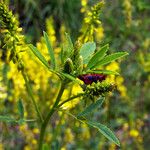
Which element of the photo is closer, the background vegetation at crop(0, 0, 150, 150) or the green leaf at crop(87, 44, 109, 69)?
the green leaf at crop(87, 44, 109, 69)

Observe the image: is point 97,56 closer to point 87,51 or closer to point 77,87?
point 87,51

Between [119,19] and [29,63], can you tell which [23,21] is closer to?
[119,19]

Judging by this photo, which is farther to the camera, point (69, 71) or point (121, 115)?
point (121, 115)

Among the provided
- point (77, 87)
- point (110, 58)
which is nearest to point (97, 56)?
point (110, 58)

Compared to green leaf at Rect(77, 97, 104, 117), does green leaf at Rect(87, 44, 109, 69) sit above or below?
above

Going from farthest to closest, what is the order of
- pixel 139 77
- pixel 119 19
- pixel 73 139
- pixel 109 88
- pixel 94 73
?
pixel 119 19 < pixel 139 77 < pixel 73 139 < pixel 94 73 < pixel 109 88

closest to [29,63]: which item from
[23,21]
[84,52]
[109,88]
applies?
[84,52]
